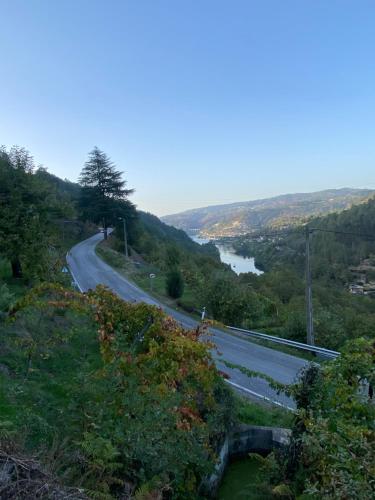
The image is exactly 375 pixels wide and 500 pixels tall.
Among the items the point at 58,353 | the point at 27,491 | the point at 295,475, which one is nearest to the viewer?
the point at 27,491

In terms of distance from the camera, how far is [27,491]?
231 centimetres

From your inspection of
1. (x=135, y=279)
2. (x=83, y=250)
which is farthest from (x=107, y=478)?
(x=83, y=250)

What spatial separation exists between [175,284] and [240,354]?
11.3 m

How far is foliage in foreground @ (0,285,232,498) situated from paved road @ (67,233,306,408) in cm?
A: 111

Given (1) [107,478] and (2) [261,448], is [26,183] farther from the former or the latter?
(1) [107,478]

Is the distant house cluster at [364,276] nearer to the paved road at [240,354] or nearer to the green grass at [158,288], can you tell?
the green grass at [158,288]

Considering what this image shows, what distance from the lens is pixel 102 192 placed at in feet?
141

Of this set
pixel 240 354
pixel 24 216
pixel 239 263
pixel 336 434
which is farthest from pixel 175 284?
pixel 239 263

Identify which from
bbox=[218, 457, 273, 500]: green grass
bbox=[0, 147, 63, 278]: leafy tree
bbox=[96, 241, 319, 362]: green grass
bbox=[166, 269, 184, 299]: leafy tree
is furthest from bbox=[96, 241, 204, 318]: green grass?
bbox=[218, 457, 273, 500]: green grass

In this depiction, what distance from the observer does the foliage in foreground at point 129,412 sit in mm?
3369

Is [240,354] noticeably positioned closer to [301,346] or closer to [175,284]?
[301,346]

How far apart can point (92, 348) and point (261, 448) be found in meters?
5.49

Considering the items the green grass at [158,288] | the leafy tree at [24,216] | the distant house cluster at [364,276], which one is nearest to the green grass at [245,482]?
the green grass at [158,288]

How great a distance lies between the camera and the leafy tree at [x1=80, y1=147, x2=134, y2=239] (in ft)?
137
